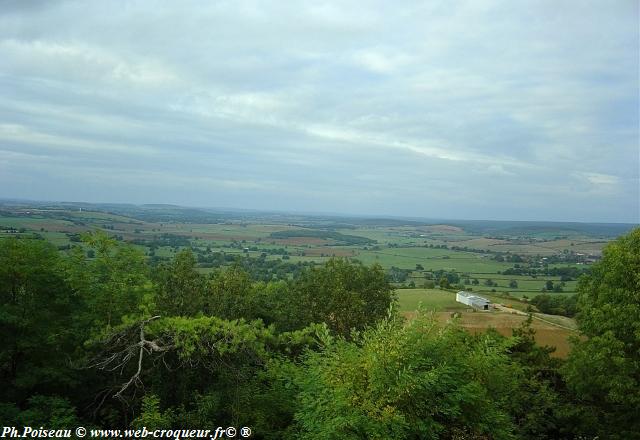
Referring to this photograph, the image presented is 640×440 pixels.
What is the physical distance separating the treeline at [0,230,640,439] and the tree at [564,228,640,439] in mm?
71

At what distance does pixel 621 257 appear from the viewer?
19.8 meters

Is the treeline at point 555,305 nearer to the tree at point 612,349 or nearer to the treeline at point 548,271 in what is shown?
the treeline at point 548,271

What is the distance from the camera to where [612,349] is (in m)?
18.4

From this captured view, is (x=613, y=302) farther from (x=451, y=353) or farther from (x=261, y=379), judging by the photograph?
(x=261, y=379)

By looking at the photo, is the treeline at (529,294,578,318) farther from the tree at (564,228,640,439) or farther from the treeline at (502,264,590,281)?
the tree at (564,228,640,439)

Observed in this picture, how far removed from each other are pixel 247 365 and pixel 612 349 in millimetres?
15073

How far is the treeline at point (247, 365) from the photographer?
37.7 feet

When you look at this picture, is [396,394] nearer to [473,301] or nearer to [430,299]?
[473,301]

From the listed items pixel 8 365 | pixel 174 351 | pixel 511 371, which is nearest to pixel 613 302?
pixel 511 371

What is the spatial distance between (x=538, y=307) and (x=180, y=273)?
52487mm

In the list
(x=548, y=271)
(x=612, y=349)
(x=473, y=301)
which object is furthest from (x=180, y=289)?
(x=548, y=271)

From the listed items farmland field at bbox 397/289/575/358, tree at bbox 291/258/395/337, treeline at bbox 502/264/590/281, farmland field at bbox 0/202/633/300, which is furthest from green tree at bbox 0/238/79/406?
treeline at bbox 502/264/590/281

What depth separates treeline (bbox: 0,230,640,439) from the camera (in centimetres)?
1150

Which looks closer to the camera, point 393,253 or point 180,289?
point 180,289
